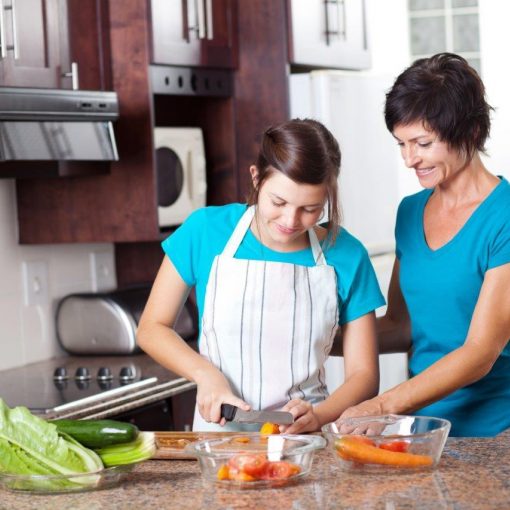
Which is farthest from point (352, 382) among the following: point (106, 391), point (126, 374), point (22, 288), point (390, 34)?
point (390, 34)

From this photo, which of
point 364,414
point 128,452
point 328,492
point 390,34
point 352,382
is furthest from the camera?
point 390,34

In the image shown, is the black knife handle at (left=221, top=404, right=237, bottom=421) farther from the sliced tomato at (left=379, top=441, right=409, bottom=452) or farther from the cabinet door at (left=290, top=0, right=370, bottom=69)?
the cabinet door at (left=290, top=0, right=370, bottom=69)

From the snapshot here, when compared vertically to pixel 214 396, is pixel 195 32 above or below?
above

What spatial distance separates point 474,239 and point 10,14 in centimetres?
136

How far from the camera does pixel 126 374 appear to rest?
9.55ft

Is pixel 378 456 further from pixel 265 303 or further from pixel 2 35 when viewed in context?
pixel 2 35

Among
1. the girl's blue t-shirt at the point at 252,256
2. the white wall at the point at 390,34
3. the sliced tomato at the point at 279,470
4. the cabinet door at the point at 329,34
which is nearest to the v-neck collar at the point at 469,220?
the girl's blue t-shirt at the point at 252,256

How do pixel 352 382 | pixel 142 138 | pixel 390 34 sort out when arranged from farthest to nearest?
pixel 390 34, pixel 142 138, pixel 352 382

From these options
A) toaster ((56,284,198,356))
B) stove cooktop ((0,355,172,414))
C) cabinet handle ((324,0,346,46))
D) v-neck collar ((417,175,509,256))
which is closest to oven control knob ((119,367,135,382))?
stove cooktop ((0,355,172,414))

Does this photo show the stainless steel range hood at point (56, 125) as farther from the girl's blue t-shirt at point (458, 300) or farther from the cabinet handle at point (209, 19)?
the girl's blue t-shirt at point (458, 300)

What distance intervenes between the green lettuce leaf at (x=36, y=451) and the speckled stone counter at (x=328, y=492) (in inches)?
1.5

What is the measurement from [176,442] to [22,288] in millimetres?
1537

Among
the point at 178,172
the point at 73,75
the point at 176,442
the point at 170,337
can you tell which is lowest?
the point at 176,442

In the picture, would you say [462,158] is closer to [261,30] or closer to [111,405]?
[111,405]
